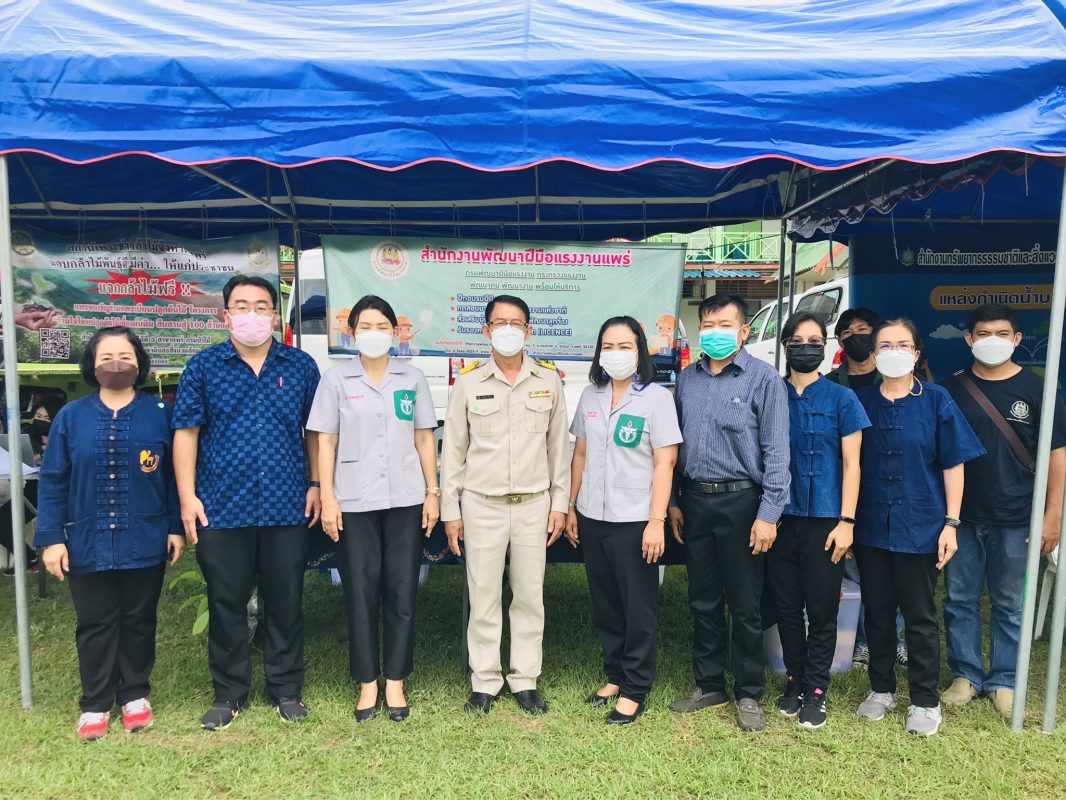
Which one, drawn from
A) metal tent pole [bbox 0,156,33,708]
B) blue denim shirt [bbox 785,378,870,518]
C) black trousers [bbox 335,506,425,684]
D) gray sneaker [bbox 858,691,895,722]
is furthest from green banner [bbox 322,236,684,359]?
gray sneaker [bbox 858,691,895,722]

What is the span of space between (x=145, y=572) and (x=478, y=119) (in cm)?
221

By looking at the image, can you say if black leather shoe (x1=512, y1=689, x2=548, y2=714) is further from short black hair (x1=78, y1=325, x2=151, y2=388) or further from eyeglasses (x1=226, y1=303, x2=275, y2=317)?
short black hair (x1=78, y1=325, x2=151, y2=388)

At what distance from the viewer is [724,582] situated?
293cm

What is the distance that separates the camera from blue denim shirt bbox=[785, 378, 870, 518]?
9.14ft

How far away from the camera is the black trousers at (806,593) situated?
112 inches

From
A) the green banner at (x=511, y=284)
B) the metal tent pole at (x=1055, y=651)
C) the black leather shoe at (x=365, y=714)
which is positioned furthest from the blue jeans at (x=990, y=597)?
the black leather shoe at (x=365, y=714)

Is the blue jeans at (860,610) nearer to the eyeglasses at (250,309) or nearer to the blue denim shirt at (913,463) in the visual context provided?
the blue denim shirt at (913,463)

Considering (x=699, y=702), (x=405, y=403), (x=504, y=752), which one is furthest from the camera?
(x=699, y=702)

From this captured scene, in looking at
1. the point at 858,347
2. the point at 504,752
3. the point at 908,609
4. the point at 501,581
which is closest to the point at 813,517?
the point at 908,609

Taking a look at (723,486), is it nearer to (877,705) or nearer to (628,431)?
(628,431)

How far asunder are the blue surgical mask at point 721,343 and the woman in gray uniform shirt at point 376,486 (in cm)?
117

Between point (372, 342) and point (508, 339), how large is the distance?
537 mm

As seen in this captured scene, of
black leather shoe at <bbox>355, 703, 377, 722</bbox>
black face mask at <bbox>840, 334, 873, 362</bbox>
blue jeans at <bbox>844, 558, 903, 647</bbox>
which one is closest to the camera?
black leather shoe at <bbox>355, 703, 377, 722</bbox>

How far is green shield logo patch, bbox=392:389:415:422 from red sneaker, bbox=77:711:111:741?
165 centimetres
